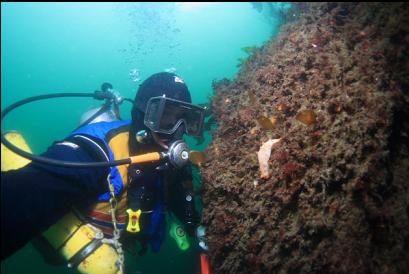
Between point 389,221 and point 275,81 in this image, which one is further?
point 275,81

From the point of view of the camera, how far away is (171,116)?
13.5 ft

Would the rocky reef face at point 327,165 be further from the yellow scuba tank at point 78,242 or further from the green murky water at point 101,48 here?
the green murky water at point 101,48

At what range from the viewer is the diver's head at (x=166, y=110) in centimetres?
394

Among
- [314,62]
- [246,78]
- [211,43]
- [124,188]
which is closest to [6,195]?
[124,188]

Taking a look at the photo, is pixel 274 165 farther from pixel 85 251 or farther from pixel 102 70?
pixel 102 70

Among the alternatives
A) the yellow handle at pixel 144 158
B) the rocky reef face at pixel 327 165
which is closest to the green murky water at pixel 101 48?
the yellow handle at pixel 144 158

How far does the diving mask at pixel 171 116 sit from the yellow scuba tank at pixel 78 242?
1.57 metres

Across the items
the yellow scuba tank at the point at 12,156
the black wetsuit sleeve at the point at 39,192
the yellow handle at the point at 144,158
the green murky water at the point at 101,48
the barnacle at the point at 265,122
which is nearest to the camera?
the black wetsuit sleeve at the point at 39,192

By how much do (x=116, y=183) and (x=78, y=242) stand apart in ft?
2.93

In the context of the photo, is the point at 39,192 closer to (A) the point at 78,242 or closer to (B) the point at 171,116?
(A) the point at 78,242

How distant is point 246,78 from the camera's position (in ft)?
15.6

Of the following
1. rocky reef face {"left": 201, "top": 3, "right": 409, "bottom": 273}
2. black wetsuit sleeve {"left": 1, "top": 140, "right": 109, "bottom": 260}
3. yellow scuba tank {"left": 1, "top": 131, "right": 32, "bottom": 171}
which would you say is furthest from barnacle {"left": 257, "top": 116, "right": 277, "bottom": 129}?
yellow scuba tank {"left": 1, "top": 131, "right": 32, "bottom": 171}

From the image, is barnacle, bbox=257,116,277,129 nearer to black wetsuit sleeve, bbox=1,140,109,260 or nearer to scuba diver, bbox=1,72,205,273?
scuba diver, bbox=1,72,205,273

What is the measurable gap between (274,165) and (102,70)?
233ft
